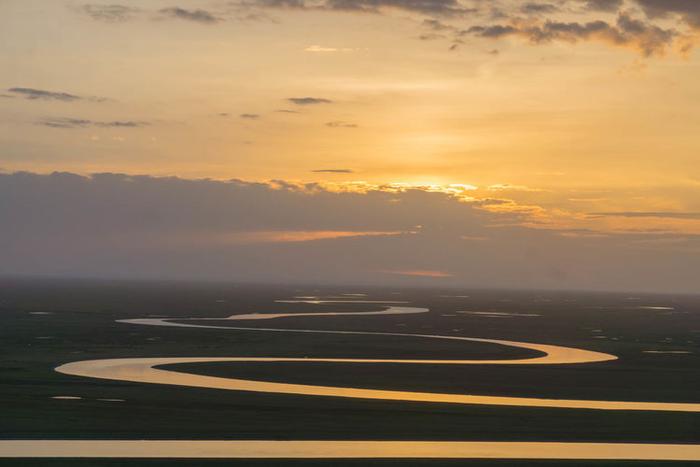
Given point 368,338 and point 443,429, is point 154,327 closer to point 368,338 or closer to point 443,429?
point 368,338

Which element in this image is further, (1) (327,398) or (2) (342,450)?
(1) (327,398)

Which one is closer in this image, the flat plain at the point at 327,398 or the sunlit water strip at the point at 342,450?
the sunlit water strip at the point at 342,450

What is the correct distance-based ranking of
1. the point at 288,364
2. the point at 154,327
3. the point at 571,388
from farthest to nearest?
the point at 154,327 < the point at 288,364 < the point at 571,388

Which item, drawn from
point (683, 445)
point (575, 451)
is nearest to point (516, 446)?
point (575, 451)

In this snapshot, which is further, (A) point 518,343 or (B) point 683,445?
(A) point 518,343

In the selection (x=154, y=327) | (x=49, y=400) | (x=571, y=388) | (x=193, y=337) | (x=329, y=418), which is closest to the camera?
(x=329, y=418)

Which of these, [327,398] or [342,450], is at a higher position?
[327,398]
